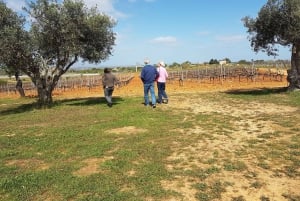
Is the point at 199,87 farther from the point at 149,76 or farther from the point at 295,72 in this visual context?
the point at 149,76

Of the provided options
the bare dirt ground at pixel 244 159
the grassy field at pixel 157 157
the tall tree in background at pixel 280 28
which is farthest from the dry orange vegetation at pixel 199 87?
the bare dirt ground at pixel 244 159

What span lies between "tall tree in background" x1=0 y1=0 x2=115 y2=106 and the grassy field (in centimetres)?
468

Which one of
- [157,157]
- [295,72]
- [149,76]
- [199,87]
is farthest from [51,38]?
[199,87]

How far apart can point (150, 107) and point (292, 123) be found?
6796 millimetres

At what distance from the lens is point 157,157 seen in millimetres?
8266

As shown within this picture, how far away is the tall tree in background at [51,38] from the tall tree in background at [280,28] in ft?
28.8

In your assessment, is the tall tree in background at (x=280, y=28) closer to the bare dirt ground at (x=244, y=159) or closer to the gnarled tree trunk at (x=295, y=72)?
the gnarled tree trunk at (x=295, y=72)

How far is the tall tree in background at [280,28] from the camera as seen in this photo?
18281 millimetres

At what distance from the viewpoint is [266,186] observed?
21.0 ft

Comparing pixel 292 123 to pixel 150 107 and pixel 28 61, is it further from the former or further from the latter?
pixel 28 61

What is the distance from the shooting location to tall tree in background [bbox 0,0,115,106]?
17.1 metres

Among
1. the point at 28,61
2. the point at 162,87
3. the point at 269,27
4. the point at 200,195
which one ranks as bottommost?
the point at 200,195

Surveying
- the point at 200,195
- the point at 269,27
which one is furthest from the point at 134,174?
the point at 269,27

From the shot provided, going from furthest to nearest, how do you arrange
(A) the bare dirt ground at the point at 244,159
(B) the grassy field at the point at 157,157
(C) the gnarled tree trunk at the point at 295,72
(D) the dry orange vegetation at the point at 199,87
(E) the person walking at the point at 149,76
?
(D) the dry orange vegetation at the point at 199,87, (C) the gnarled tree trunk at the point at 295,72, (E) the person walking at the point at 149,76, (B) the grassy field at the point at 157,157, (A) the bare dirt ground at the point at 244,159
